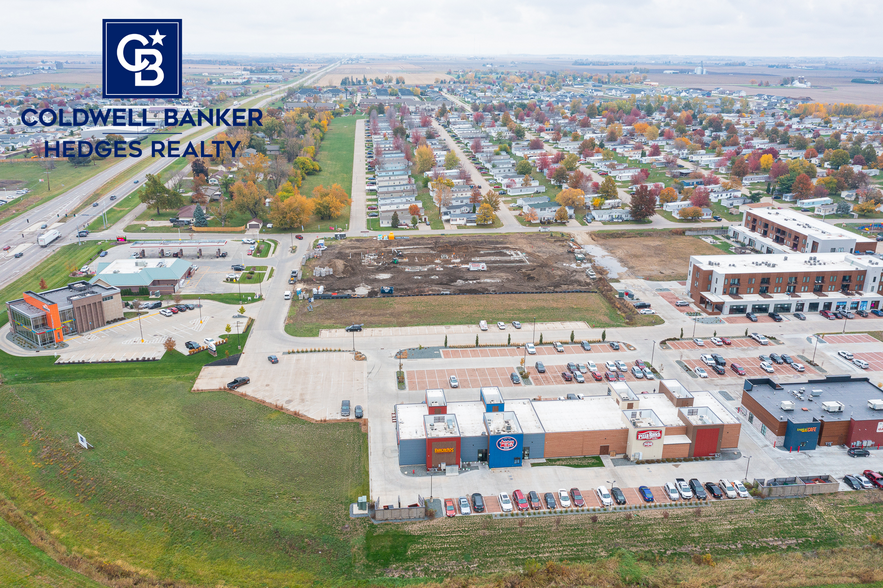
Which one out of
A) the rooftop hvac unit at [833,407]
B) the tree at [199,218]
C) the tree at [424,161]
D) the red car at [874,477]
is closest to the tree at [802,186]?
the tree at [424,161]

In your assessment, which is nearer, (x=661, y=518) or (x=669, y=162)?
(x=661, y=518)

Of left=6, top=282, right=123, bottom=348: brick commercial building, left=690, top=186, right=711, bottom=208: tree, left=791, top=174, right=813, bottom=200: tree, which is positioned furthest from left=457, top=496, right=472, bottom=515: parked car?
left=791, top=174, right=813, bottom=200: tree

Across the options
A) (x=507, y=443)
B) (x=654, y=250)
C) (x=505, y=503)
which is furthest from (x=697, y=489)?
(x=654, y=250)

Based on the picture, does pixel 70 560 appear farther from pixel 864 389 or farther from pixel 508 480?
pixel 864 389

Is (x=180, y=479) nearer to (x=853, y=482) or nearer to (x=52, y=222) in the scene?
(x=853, y=482)

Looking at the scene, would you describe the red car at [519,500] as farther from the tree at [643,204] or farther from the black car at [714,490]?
the tree at [643,204]

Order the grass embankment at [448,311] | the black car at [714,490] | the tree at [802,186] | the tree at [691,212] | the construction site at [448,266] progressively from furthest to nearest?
1. the tree at [802,186]
2. the tree at [691,212]
3. the construction site at [448,266]
4. the grass embankment at [448,311]
5. the black car at [714,490]

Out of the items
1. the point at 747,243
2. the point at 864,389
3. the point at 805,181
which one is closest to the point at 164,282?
the point at 864,389
